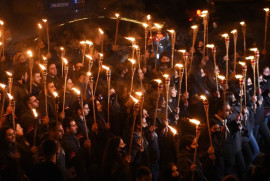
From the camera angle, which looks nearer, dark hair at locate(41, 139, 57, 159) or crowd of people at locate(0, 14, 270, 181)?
dark hair at locate(41, 139, 57, 159)

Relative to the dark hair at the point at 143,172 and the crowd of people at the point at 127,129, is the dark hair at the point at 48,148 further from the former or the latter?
the dark hair at the point at 143,172

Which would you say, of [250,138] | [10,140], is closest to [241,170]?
[250,138]

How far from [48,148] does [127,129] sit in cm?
215

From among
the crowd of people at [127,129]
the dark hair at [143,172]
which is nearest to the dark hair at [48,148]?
the crowd of people at [127,129]

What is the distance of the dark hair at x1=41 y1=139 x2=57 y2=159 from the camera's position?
612cm

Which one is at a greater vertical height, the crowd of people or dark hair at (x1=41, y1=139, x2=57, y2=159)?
dark hair at (x1=41, y1=139, x2=57, y2=159)

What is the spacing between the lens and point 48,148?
6156mm

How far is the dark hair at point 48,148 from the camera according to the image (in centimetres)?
612

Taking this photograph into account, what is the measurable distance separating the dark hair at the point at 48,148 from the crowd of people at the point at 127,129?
0.04 feet

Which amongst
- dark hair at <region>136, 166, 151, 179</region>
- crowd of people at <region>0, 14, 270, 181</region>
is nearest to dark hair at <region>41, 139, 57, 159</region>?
crowd of people at <region>0, 14, 270, 181</region>

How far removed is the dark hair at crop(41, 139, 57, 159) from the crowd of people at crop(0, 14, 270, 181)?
0.01 metres

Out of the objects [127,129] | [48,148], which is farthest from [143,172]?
[127,129]

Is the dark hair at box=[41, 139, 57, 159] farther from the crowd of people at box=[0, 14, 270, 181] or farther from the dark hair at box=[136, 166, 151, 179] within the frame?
the dark hair at box=[136, 166, 151, 179]

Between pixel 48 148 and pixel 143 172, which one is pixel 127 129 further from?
pixel 48 148
